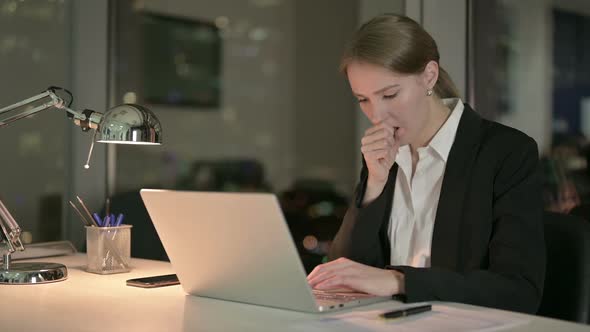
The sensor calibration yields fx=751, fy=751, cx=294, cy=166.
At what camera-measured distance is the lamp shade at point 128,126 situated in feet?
4.91

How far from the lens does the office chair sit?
1.48 metres

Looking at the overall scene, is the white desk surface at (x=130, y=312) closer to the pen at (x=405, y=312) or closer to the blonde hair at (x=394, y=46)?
the pen at (x=405, y=312)

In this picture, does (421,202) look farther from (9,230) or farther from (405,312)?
(9,230)

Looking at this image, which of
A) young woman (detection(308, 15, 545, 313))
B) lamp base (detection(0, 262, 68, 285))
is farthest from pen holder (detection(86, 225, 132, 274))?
young woman (detection(308, 15, 545, 313))

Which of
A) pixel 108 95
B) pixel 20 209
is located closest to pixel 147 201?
pixel 20 209

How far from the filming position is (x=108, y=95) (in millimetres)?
3000

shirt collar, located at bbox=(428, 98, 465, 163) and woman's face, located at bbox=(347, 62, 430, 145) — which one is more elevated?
woman's face, located at bbox=(347, 62, 430, 145)

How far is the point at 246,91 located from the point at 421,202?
2.17 meters

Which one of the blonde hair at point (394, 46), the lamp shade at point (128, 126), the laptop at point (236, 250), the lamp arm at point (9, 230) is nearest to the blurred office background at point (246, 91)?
the blonde hair at point (394, 46)

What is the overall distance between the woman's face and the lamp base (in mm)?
779

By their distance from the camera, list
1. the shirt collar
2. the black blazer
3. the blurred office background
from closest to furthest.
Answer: the black blazer → the shirt collar → the blurred office background

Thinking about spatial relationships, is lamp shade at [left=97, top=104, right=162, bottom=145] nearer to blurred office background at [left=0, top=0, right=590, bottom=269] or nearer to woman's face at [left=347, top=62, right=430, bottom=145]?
woman's face at [left=347, top=62, right=430, bottom=145]

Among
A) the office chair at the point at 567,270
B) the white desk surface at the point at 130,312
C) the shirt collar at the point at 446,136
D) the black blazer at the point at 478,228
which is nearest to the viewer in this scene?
the white desk surface at the point at 130,312

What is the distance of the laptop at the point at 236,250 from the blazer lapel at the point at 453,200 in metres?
0.41
